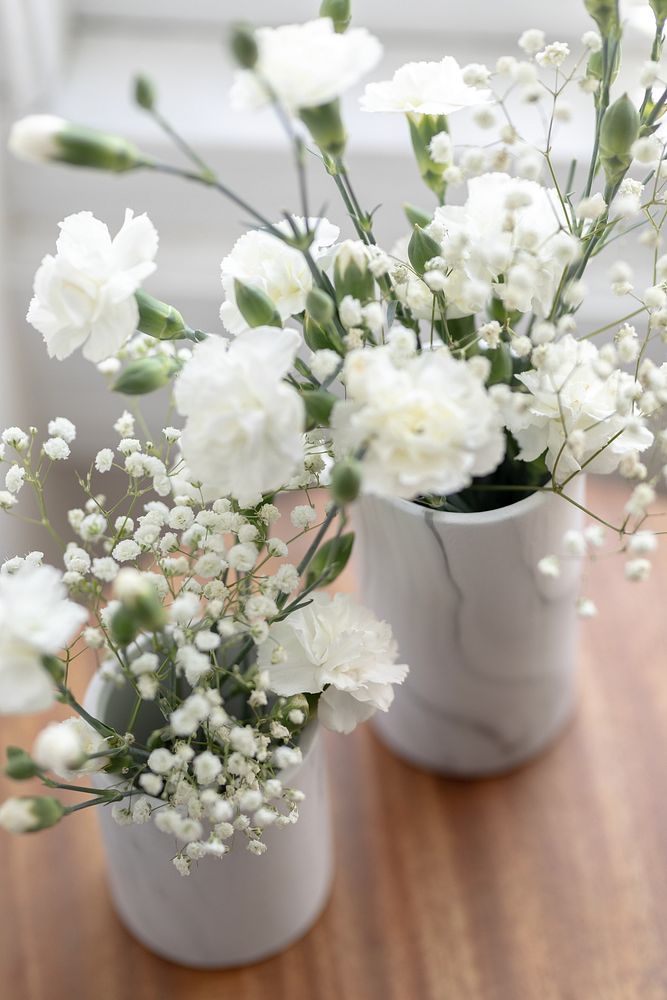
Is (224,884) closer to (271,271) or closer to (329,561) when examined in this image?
(329,561)

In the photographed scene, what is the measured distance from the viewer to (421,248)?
45 centimetres

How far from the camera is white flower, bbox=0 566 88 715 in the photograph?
1.14ft

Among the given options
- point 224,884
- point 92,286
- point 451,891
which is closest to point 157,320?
point 92,286

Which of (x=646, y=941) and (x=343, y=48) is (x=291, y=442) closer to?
(x=343, y=48)

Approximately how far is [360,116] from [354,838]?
486 mm

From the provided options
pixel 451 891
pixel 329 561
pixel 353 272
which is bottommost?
pixel 451 891

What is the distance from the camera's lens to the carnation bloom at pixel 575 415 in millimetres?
441

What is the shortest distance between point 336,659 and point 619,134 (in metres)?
0.24

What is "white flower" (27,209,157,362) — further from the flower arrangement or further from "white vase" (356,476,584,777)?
"white vase" (356,476,584,777)

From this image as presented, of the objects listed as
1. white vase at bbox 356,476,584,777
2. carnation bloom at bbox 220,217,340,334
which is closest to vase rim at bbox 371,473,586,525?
white vase at bbox 356,476,584,777

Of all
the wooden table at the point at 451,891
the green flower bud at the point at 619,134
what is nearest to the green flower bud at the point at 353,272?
the green flower bud at the point at 619,134

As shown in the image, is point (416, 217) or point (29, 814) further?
point (416, 217)

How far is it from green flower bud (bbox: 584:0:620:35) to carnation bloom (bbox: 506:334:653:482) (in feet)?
0.39

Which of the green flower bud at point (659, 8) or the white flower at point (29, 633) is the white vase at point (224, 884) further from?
the green flower bud at point (659, 8)
